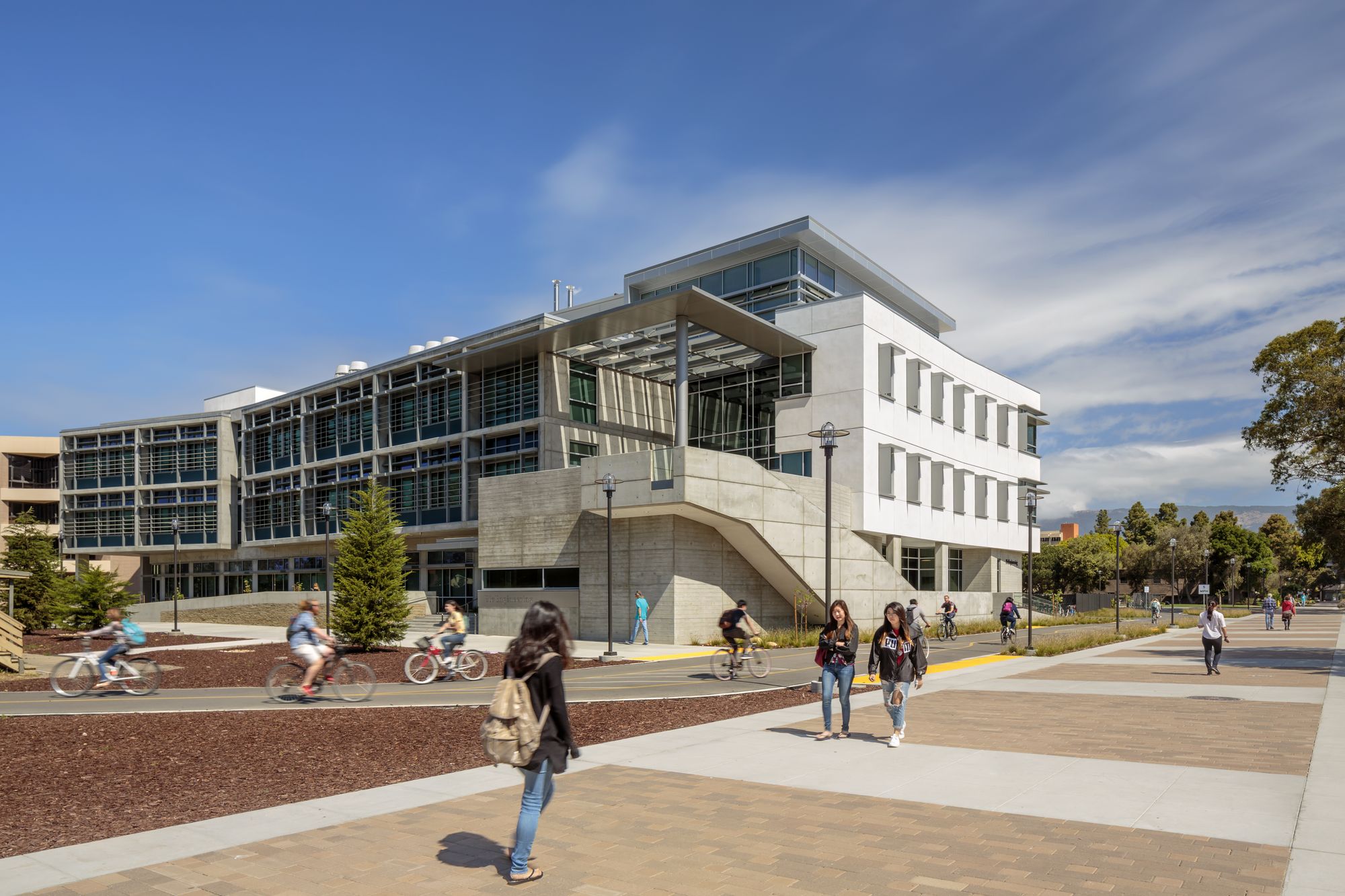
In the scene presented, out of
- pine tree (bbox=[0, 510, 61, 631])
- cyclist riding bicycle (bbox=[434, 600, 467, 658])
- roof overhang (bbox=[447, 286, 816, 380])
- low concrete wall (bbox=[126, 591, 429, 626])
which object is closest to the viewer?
cyclist riding bicycle (bbox=[434, 600, 467, 658])

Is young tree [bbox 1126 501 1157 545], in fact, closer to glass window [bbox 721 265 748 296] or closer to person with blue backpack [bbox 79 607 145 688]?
glass window [bbox 721 265 748 296]

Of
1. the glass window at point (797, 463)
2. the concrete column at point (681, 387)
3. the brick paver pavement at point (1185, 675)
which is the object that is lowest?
the brick paver pavement at point (1185, 675)

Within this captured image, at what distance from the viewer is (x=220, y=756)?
1055 cm

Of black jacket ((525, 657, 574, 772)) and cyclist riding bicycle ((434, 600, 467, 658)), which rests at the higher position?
black jacket ((525, 657, 574, 772))

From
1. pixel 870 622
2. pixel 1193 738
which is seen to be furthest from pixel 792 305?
pixel 1193 738

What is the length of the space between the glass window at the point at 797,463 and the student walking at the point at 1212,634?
19.8 metres

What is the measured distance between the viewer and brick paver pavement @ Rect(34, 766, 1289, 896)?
5.85 m

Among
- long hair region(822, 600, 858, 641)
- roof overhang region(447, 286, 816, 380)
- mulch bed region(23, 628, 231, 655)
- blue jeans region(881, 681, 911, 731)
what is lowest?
mulch bed region(23, 628, 231, 655)

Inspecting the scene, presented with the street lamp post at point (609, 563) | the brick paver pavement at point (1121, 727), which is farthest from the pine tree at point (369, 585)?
the brick paver pavement at point (1121, 727)

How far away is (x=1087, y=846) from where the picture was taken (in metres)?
6.67

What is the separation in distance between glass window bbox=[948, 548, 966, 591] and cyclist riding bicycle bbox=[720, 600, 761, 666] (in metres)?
33.8

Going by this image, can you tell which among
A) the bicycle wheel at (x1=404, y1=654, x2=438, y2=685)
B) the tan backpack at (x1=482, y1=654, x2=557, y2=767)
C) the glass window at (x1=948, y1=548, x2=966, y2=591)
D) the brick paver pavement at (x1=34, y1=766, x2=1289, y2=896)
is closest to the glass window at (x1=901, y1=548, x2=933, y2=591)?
the glass window at (x1=948, y1=548, x2=966, y2=591)

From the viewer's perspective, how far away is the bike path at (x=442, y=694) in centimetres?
1548

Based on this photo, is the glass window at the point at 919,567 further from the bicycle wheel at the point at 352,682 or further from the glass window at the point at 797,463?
the bicycle wheel at the point at 352,682
